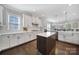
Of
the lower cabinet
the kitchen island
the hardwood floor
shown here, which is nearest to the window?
the lower cabinet

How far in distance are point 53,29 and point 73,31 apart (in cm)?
41

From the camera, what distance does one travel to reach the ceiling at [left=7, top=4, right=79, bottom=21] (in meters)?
1.78

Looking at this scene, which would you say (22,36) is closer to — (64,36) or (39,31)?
(39,31)

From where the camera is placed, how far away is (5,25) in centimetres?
181

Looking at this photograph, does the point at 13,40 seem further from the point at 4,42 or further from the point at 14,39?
the point at 4,42

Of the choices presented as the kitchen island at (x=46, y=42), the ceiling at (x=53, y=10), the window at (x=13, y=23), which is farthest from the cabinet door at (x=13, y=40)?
the ceiling at (x=53, y=10)

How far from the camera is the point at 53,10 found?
1.82 m

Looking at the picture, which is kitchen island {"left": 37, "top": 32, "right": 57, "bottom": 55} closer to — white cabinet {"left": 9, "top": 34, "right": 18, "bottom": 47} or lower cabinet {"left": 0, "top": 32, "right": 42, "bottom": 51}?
lower cabinet {"left": 0, "top": 32, "right": 42, "bottom": 51}

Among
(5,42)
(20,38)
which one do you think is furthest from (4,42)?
(20,38)

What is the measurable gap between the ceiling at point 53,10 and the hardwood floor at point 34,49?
→ 580mm

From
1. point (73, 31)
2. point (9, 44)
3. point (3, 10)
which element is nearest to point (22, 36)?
point (9, 44)

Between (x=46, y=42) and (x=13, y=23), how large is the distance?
81cm

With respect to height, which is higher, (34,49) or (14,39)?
(14,39)
